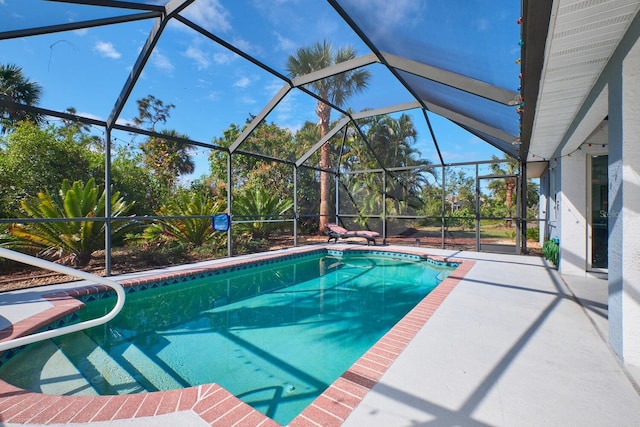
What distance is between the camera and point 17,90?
38.1 feet

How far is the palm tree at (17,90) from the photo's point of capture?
411 inches

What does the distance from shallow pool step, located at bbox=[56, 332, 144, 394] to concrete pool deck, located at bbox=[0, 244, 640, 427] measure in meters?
0.58

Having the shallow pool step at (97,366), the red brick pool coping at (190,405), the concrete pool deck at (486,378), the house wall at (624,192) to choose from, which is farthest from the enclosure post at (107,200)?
the house wall at (624,192)

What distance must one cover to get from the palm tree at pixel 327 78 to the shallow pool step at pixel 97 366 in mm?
5982

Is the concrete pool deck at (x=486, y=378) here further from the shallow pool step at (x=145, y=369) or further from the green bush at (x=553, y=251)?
the green bush at (x=553, y=251)

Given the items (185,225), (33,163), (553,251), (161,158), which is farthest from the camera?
(161,158)

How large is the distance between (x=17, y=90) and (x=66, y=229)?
33.9ft

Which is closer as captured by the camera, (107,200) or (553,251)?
(107,200)

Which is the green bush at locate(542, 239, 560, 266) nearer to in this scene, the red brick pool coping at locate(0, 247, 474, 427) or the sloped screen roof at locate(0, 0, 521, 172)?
the sloped screen roof at locate(0, 0, 521, 172)

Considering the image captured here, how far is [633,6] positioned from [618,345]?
263cm

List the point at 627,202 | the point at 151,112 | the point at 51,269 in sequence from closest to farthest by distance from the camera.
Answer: the point at 51,269, the point at 627,202, the point at 151,112

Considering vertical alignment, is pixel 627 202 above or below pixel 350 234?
above

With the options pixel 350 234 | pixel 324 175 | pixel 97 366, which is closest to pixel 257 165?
pixel 324 175

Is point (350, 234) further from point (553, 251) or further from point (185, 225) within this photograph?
point (553, 251)
